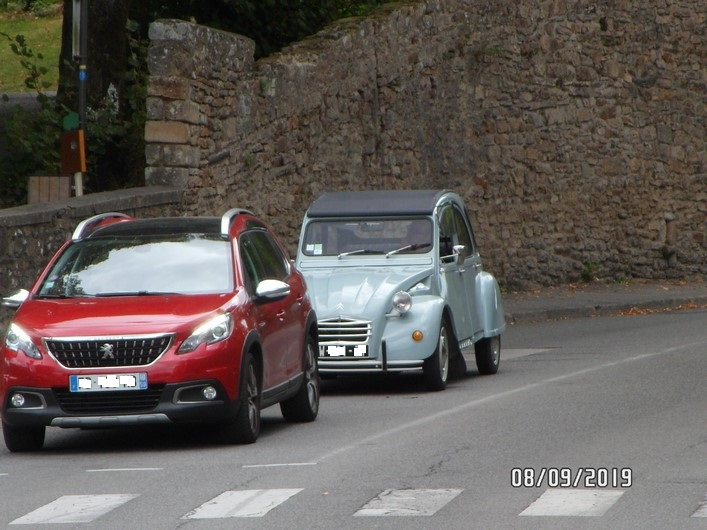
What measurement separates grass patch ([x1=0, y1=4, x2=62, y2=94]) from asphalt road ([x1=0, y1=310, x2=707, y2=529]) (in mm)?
27167

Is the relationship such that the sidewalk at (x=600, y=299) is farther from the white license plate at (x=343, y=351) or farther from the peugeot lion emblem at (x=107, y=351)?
the peugeot lion emblem at (x=107, y=351)

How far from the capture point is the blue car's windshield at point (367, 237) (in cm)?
Answer: 1530

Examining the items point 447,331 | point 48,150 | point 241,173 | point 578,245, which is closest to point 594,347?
point 447,331

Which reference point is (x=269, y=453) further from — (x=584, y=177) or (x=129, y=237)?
(x=584, y=177)

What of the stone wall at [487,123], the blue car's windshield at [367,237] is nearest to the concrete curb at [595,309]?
the stone wall at [487,123]

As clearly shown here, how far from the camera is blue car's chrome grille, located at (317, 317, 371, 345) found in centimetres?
1407

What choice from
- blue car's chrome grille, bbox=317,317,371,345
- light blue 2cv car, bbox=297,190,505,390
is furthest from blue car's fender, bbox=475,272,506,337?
blue car's chrome grille, bbox=317,317,371,345

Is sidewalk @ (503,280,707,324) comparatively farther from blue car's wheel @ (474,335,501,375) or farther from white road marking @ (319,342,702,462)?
blue car's wheel @ (474,335,501,375)

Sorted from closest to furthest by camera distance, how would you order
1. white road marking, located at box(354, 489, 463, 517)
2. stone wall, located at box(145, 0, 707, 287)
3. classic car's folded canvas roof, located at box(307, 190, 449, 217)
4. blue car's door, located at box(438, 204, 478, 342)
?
white road marking, located at box(354, 489, 463, 517)
blue car's door, located at box(438, 204, 478, 342)
classic car's folded canvas roof, located at box(307, 190, 449, 217)
stone wall, located at box(145, 0, 707, 287)

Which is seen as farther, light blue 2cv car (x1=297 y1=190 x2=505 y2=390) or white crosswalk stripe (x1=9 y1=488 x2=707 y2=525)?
light blue 2cv car (x1=297 y1=190 x2=505 y2=390)

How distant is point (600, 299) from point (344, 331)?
12266 millimetres

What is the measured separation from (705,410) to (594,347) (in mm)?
6417

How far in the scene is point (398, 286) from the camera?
14.4 metres
